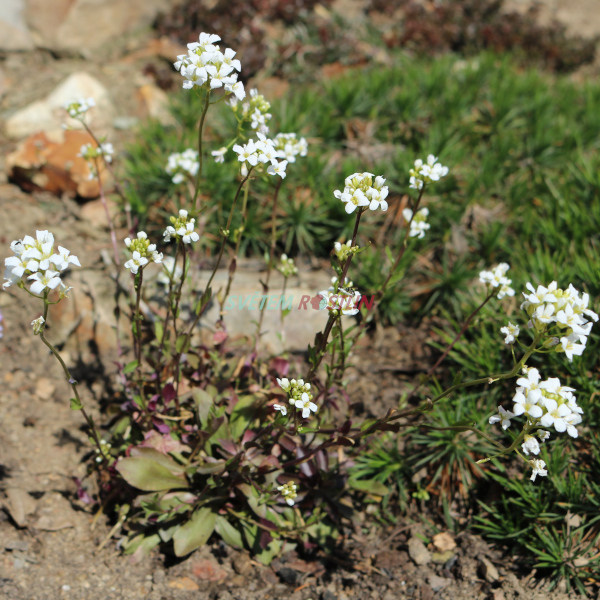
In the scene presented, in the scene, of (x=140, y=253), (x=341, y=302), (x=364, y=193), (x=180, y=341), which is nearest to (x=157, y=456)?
(x=180, y=341)

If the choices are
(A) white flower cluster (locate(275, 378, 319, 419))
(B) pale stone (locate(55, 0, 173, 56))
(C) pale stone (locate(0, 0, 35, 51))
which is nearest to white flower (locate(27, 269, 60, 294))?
(A) white flower cluster (locate(275, 378, 319, 419))

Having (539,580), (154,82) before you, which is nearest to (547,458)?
(539,580)

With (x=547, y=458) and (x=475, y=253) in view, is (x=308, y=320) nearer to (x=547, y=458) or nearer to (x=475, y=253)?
(x=475, y=253)

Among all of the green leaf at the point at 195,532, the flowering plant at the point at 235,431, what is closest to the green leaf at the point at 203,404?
the flowering plant at the point at 235,431

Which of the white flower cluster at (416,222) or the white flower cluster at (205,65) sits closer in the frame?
the white flower cluster at (205,65)

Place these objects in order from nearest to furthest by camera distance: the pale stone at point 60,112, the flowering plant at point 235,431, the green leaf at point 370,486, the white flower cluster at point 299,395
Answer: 1. the white flower cluster at point 299,395
2. the flowering plant at point 235,431
3. the green leaf at point 370,486
4. the pale stone at point 60,112

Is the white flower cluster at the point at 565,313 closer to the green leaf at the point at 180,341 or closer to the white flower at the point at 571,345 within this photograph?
the white flower at the point at 571,345

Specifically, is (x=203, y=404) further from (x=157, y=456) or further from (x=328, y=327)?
(x=328, y=327)
